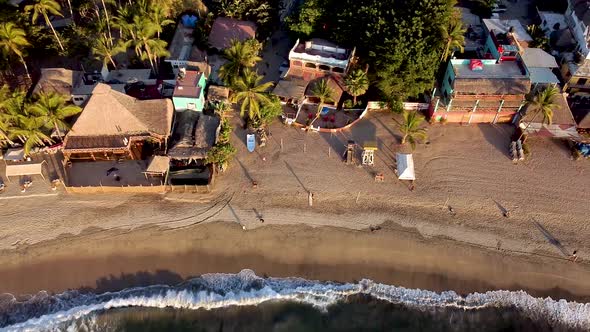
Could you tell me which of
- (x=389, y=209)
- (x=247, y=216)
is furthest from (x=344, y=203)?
(x=247, y=216)

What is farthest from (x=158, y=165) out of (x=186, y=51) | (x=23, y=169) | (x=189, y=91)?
(x=186, y=51)

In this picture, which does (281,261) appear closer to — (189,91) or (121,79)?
(189,91)

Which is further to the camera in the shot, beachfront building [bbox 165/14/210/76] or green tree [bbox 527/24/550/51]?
green tree [bbox 527/24/550/51]

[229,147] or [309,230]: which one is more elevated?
[229,147]

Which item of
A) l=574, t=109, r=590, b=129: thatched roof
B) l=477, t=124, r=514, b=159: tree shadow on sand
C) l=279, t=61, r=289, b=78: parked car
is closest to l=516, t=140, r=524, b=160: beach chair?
l=477, t=124, r=514, b=159: tree shadow on sand

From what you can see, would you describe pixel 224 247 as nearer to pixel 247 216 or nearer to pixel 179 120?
pixel 247 216

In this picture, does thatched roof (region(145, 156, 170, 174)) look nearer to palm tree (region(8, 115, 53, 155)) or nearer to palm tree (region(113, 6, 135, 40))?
palm tree (region(8, 115, 53, 155))
